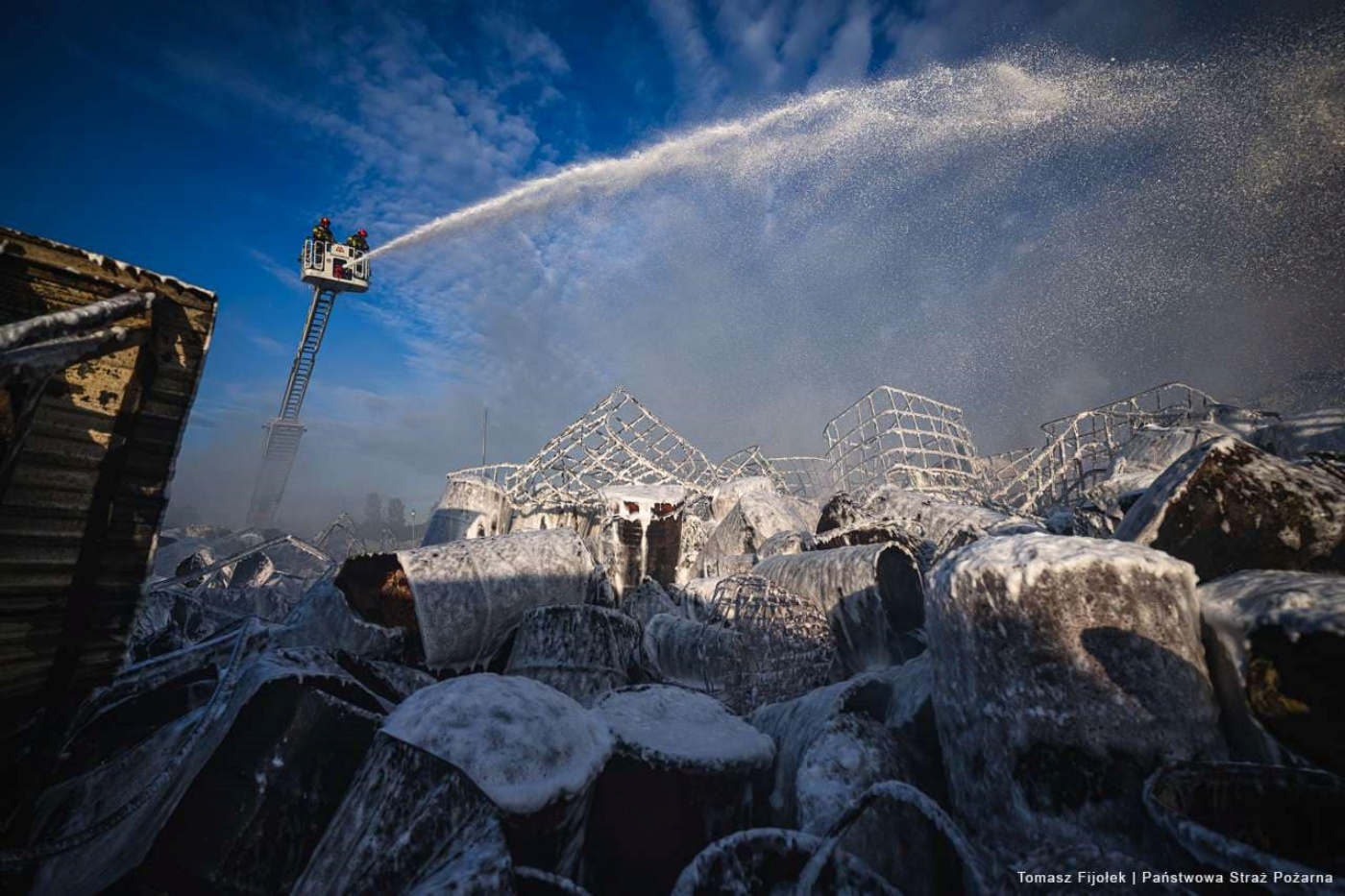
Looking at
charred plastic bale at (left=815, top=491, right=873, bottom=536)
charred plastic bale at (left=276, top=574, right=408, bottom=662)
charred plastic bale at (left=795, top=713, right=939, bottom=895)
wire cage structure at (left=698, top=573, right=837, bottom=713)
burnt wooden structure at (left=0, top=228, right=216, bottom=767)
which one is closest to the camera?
charred plastic bale at (left=795, top=713, right=939, bottom=895)

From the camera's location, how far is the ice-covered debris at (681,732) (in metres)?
2.22

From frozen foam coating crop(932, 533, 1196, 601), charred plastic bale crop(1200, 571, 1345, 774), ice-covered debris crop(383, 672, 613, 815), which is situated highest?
frozen foam coating crop(932, 533, 1196, 601)

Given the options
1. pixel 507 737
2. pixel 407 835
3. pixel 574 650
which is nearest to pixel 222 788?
pixel 407 835

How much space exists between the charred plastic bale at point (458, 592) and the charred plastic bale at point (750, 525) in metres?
4.44

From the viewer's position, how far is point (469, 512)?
10.7 meters

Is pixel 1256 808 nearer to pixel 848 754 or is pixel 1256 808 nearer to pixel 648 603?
pixel 848 754

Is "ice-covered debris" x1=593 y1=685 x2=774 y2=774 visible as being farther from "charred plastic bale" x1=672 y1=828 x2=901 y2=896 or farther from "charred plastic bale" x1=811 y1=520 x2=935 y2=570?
"charred plastic bale" x1=811 y1=520 x2=935 y2=570

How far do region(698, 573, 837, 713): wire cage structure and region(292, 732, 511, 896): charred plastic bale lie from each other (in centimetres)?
276

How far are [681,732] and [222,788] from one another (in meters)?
1.75

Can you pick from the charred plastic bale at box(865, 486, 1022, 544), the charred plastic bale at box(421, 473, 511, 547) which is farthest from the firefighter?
the charred plastic bale at box(865, 486, 1022, 544)

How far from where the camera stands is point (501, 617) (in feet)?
14.2

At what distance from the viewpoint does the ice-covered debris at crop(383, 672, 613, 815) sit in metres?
1.75

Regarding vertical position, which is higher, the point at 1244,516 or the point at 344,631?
the point at 1244,516

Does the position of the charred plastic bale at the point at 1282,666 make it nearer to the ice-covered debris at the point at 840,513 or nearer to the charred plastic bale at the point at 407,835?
the charred plastic bale at the point at 407,835
